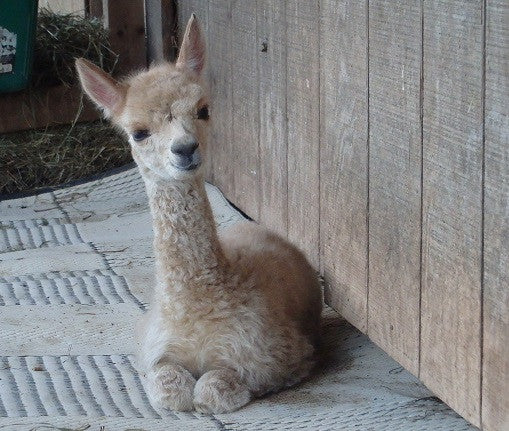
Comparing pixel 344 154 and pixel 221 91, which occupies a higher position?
pixel 344 154

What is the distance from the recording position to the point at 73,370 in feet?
14.0

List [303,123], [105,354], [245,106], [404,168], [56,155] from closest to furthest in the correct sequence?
[404,168] → [105,354] → [303,123] → [245,106] → [56,155]

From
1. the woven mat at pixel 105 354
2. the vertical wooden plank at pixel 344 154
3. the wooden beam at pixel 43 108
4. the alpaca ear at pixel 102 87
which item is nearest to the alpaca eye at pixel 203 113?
the alpaca ear at pixel 102 87

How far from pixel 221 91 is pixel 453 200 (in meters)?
2.98

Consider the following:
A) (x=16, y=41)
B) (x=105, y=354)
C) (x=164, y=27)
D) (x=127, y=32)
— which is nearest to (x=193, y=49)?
(x=105, y=354)

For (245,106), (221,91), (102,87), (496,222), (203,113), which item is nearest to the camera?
(496,222)

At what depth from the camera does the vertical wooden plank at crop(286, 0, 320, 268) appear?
461cm

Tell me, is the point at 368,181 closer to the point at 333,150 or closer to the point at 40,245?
the point at 333,150

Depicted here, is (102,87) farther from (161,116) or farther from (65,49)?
(65,49)

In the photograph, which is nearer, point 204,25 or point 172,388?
point 172,388

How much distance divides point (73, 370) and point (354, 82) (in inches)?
59.6

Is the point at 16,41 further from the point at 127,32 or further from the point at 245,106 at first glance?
the point at 245,106

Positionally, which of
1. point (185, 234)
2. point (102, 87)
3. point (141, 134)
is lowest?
point (185, 234)

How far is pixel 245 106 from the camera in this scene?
19.0ft
